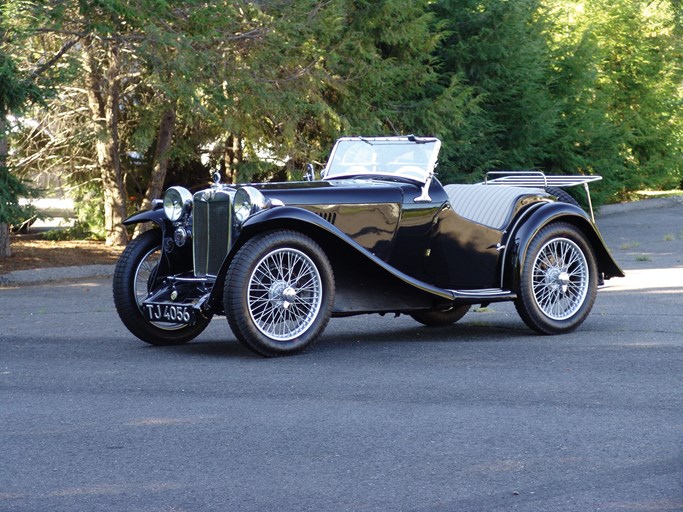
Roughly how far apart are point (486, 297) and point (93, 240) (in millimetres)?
11805

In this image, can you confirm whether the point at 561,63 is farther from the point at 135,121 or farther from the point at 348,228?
the point at 348,228

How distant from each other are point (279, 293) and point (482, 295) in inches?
75.3

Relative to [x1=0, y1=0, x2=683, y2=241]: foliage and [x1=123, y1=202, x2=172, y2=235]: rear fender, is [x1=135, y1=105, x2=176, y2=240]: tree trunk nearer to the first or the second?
[x1=0, y1=0, x2=683, y2=241]: foliage

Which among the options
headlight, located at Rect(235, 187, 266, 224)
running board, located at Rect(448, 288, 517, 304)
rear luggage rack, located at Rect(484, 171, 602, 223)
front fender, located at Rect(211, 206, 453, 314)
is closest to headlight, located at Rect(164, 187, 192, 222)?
headlight, located at Rect(235, 187, 266, 224)

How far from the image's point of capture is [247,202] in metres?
8.09

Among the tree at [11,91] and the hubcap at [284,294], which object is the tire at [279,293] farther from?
the tree at [11,91]

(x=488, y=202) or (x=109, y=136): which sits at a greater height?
(x=109, y=136)

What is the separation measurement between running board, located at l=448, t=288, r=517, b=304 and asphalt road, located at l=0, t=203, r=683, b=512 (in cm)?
33

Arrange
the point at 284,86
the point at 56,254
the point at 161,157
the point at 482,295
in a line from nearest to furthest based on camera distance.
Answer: the point at 482,295, the point at 56,254, the point at 284,86, the point at 161,157

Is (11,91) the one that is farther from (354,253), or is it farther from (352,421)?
(352,421)

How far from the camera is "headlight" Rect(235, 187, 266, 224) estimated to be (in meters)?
8.09

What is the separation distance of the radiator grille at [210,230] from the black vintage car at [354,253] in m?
0.01

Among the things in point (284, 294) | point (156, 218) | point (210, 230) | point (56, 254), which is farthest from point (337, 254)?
point (56, 254)

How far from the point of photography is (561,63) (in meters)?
24.8
